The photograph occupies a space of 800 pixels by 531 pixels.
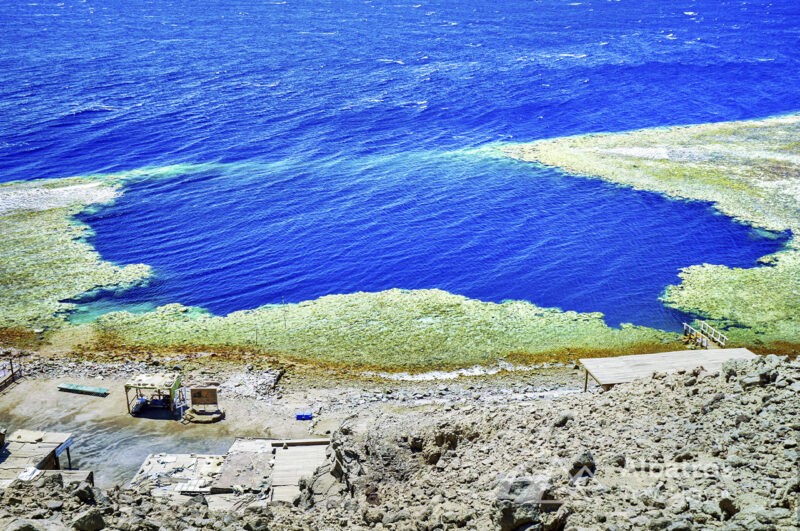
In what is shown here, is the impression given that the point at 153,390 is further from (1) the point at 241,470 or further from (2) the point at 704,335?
(2) the point at 704,335

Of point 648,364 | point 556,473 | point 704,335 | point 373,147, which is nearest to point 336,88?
point 373,147

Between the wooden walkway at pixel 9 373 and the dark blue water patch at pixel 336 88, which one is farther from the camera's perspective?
the dark blue water patch at pixel 336 88

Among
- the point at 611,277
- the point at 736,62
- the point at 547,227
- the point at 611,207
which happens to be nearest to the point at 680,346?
the point at 611,277

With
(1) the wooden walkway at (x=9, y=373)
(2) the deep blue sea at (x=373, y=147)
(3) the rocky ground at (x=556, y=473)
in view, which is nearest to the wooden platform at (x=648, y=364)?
(3) the rocky ground at (x=556, y=473)

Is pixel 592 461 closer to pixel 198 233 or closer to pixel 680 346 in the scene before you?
pixel 680 346

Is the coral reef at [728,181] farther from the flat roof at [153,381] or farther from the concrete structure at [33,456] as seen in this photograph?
the concrete structure at [33,456]

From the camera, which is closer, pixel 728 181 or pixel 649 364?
pixel 649 364
